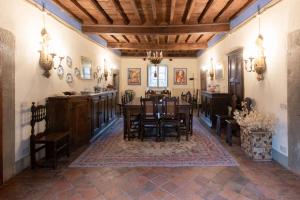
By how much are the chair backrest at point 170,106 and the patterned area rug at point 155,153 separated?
0.66 meters

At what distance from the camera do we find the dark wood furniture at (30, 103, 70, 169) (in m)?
3.60

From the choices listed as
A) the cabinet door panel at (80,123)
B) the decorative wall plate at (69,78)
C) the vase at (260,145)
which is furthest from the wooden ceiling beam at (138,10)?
the vase at (260,145)

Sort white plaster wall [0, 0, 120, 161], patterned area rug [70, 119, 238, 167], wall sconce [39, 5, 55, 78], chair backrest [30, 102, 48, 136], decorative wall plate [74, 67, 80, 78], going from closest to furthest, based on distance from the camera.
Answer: white plaster wall [0, 0, 120, 161] → chair backrest [30, 102, 48, 136] → patterned area rug [70, 119, 238, 167] → wall sconce [39, 5, 55, 78] → decorative wall plate [74, 67, 80, 78]

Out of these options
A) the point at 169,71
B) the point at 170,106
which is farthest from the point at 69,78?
the point at 169,71

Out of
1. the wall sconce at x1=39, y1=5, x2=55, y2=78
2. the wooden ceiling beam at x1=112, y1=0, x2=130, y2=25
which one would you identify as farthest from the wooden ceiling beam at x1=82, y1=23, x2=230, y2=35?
the wall sconce at x1=39, y1=5, x2=55, y2=78

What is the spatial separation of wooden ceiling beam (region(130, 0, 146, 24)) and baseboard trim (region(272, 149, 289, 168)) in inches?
151

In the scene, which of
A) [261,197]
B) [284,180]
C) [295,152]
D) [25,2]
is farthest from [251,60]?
[25,2]

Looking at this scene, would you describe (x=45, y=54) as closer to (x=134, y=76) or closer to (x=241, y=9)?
(x=241, y=9)

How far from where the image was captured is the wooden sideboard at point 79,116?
4.26 metres

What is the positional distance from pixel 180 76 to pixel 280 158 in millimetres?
8834

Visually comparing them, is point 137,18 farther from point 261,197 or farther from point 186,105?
point 261,197

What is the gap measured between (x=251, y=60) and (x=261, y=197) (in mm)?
3129

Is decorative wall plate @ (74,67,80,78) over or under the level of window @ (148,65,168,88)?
under

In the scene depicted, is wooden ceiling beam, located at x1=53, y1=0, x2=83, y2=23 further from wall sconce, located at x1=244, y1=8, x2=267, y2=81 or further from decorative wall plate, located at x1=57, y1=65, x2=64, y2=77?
wall sconce, located at x1=244, y1=8, x2=267, y2=81
